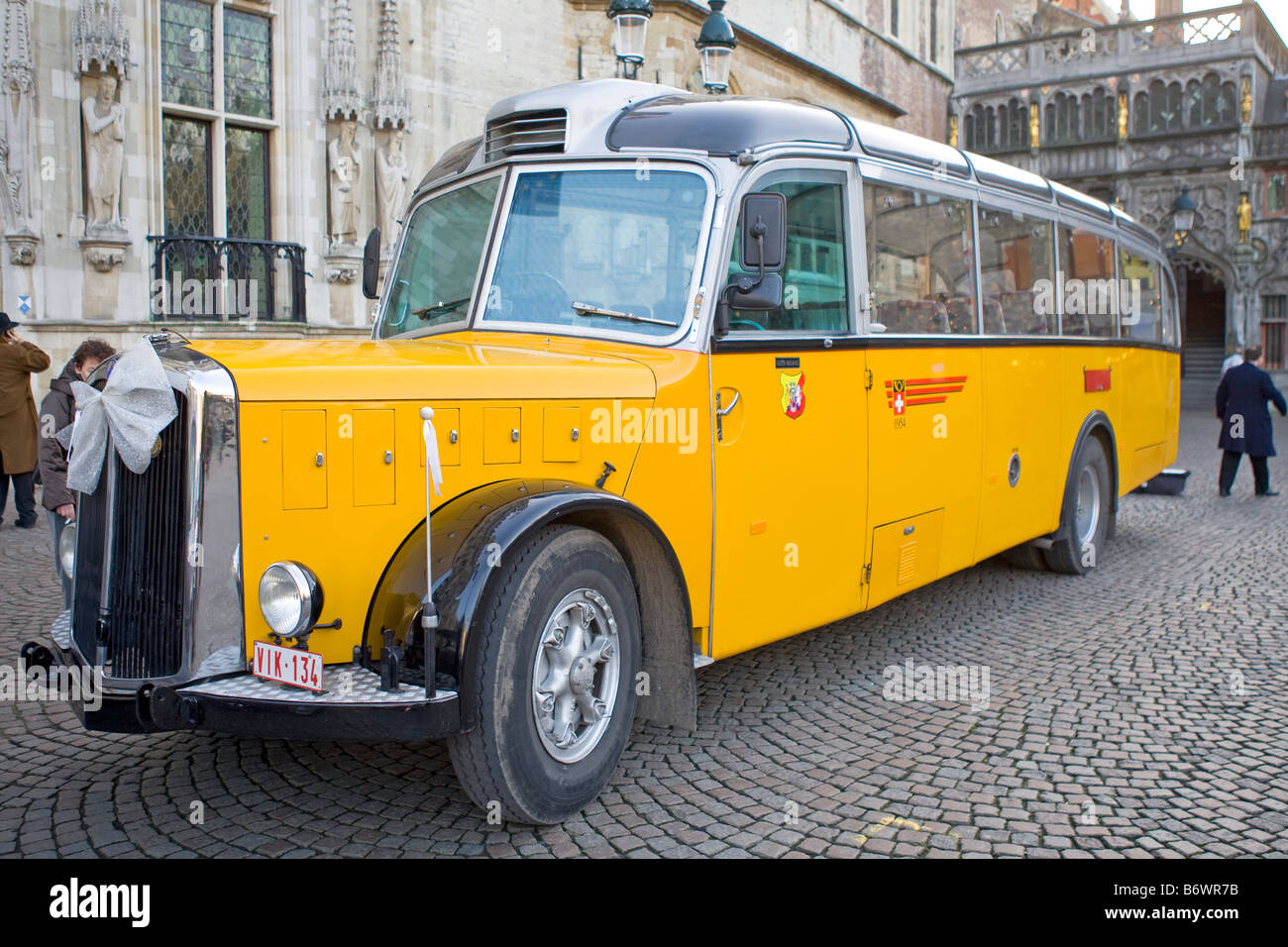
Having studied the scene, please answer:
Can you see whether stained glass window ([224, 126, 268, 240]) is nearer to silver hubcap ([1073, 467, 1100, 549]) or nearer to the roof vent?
the roof vent

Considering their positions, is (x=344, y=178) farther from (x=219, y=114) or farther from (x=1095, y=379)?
(x=1095, y=379)

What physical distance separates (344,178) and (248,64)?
5.87ft

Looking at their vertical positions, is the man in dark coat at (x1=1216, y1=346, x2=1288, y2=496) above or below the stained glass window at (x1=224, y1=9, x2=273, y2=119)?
below

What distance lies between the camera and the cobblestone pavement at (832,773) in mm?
3756

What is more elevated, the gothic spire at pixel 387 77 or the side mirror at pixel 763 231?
the gothic spire at pixel 387 77

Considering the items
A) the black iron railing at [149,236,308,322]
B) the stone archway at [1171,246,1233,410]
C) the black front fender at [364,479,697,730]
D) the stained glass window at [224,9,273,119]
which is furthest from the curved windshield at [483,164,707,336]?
the stone archway at [1171,246,1233,410]

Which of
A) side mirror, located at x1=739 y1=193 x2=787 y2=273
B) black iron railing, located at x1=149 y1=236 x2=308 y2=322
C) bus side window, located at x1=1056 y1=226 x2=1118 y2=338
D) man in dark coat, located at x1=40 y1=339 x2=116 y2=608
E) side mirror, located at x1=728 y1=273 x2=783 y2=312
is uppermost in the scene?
black iron railing, located at x1=149 y1=236 x2=308 y2=322

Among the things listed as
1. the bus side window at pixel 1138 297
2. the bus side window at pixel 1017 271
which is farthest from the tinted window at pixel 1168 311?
the bus side window at pixel 1017 271

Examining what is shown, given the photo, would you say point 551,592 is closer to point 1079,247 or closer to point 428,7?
point 1079,247

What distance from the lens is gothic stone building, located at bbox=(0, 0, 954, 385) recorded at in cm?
1245

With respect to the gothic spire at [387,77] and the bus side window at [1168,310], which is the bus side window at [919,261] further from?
the gothic spire at [387,77]

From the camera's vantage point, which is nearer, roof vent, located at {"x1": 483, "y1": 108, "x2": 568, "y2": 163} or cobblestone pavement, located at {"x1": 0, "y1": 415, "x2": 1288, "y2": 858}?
cobblestone pavement, located at {"x1": 0, "y1": 415, "x2": 1288, "y2": 858}

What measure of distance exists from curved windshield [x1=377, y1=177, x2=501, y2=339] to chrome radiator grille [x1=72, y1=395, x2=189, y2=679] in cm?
164

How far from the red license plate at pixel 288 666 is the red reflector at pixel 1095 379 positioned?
6.47 meters
